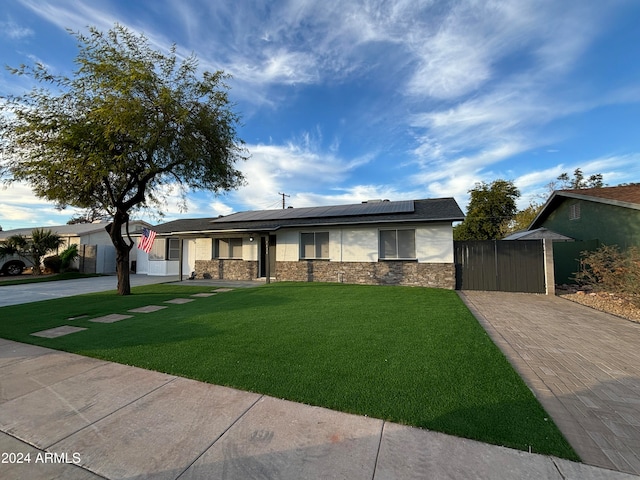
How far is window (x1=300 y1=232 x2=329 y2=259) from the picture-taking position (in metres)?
12.7

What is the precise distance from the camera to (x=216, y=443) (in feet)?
7.22

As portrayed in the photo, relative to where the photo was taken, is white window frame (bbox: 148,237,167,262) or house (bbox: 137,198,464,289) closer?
house (bbox: 137,198,464,289)

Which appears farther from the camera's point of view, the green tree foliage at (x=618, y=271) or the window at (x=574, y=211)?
the window at (x=574, y=211)

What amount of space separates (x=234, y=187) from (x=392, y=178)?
10778 mm

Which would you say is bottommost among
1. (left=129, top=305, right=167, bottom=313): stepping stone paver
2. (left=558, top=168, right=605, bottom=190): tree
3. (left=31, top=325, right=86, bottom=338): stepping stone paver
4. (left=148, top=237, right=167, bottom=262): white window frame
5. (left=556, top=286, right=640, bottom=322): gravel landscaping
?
(left=31, top=325, right=86, bottom=338): stepping stone paver

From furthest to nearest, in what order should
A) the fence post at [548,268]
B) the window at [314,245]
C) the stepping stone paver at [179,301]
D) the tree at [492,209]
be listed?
the tree at [492,209], the window at [314,245], the fence post at [548,268], the stepping stone paver at [179,301]

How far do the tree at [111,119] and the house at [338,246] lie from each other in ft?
15.7

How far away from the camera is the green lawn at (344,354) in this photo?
2527 millimetres

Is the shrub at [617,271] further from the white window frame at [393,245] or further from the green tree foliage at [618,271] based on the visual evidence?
the white window frame at [393,245]

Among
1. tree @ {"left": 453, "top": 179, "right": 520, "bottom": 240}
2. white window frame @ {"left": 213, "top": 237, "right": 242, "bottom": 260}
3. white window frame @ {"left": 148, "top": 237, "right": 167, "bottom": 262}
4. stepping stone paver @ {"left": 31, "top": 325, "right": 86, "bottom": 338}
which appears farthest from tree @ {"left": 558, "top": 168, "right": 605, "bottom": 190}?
stepping stone paver @ {"left": 31, "top": 325, "right": 86, "bottom": 338}

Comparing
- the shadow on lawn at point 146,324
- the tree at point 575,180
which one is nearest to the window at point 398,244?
the shadow on lawn at point 146,324

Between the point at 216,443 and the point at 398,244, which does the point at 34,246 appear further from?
the point at 216,443

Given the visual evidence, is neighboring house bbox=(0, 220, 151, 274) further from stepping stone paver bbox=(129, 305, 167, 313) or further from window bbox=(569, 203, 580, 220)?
window bbox=(569, 203, 580, 220)

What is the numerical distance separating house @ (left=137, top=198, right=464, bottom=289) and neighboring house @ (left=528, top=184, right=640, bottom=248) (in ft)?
16.9
